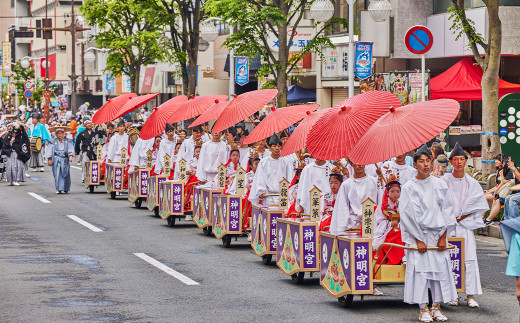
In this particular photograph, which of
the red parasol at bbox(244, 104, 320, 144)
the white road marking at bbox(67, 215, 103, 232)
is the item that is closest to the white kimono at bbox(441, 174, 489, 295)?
the red parasol at bbox(244, 104, 320, 144)

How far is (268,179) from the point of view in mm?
15078

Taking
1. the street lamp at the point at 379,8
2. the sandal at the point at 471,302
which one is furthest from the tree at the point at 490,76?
the sandal at the point at 471,302

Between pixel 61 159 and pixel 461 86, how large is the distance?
433 inches

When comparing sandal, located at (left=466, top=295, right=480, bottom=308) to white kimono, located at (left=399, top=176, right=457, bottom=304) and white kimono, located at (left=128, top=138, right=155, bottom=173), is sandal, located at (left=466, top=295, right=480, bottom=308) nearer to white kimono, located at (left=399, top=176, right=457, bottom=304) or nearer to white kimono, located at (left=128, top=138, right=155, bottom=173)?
white kimono, located at (left=399, top=176, right=457, bottom=304)

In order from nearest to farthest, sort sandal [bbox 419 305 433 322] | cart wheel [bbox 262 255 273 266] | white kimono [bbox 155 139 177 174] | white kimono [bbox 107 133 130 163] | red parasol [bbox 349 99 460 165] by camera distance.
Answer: red parasol [bbox 349 99 460 165] < sandal [bbox 419 305 433 322] < cart wheel [bbox 262 255 273 266] < white kimono [bbox 155 139 177 174] < white kimono [bbox 107 133 130 163]

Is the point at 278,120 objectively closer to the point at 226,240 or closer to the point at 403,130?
the point at 226,240

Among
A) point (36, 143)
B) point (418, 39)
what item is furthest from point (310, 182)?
point (36, 143)

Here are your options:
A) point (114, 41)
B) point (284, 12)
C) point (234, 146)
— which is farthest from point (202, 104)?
point (114, 41)

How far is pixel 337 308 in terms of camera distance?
35.4ft

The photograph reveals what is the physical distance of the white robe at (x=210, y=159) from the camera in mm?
18422

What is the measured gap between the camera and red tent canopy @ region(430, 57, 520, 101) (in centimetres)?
2573

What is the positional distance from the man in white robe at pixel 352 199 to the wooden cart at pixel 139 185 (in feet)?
37.8

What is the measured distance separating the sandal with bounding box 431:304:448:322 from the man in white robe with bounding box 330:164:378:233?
1.53m

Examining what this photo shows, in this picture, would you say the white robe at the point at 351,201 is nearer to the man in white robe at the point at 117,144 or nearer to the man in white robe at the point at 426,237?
the man in white robe at the point at 426,237
